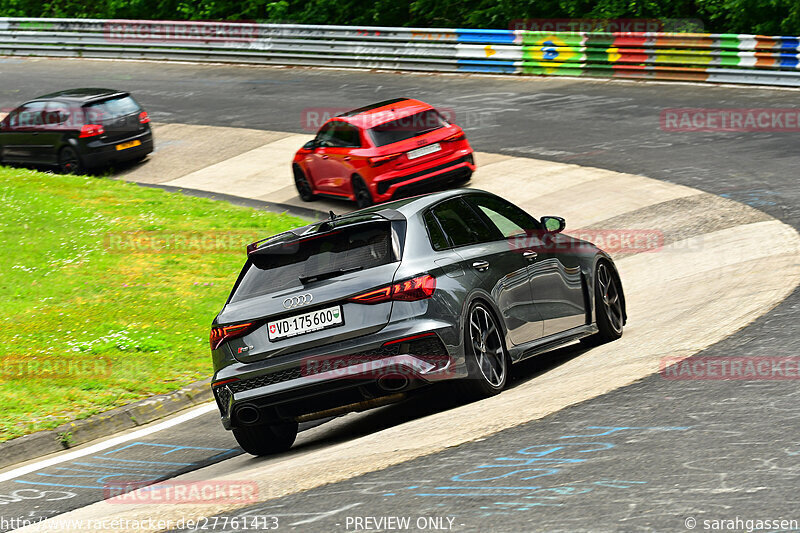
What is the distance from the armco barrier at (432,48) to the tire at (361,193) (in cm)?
1016

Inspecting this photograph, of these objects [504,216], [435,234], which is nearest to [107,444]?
[435,234]

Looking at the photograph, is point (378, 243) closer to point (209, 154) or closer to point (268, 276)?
point (268, 276)

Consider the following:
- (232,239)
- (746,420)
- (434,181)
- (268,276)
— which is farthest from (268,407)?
(434,181)

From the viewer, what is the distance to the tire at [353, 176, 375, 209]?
18.7 meters

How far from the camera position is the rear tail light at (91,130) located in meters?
24.0

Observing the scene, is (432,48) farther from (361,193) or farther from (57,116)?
(361,193)

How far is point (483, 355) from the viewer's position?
24.7 feet

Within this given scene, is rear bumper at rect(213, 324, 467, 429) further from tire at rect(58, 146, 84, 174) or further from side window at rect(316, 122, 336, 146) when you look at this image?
tire at rect(58, 146, 84, 174)

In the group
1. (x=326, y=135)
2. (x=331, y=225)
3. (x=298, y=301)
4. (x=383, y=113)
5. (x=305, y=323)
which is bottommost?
(x=326, y=135)

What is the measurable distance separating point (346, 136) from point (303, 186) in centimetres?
167

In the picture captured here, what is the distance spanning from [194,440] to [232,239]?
8334 mm

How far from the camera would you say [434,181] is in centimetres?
1884

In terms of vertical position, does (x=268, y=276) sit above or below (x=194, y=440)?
above

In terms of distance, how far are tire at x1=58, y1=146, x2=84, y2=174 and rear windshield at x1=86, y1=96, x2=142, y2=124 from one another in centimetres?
81
